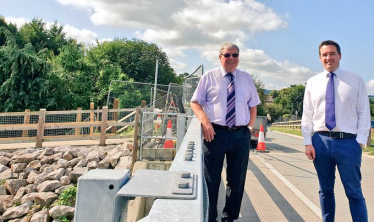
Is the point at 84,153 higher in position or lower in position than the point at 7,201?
higher

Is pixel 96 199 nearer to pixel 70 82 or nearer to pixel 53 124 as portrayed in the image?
pixel 53 124

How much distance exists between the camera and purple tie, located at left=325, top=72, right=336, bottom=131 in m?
2.96

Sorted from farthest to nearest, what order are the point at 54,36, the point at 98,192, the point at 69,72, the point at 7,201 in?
1. the point at 54,36
2. the point at 69,72
3. the point at 7,201
4. the point at 98,192

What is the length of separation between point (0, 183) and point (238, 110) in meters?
9.97

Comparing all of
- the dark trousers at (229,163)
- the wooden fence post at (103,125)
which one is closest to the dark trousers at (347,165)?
the dark trousers at (229,163)

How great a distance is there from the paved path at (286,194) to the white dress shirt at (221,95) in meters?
1.67

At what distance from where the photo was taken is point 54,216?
715 centimetres

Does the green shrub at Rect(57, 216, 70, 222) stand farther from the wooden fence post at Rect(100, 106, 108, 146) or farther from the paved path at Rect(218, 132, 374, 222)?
the wooden fence post at Rect(100, 106, 108, 146)

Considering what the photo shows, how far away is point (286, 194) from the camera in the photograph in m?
5.09

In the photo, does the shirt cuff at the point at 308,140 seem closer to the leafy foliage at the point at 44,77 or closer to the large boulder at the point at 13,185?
the large boulder at the point at 13,185

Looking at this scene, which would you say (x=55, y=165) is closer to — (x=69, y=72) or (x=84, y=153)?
(x=84, y=153)

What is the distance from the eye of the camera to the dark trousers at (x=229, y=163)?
3.06 metres

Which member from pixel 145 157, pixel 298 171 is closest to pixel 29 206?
pixel 145 157

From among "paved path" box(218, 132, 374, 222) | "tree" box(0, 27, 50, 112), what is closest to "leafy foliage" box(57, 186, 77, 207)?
"paved path" box(218, 132, 374, 222)
